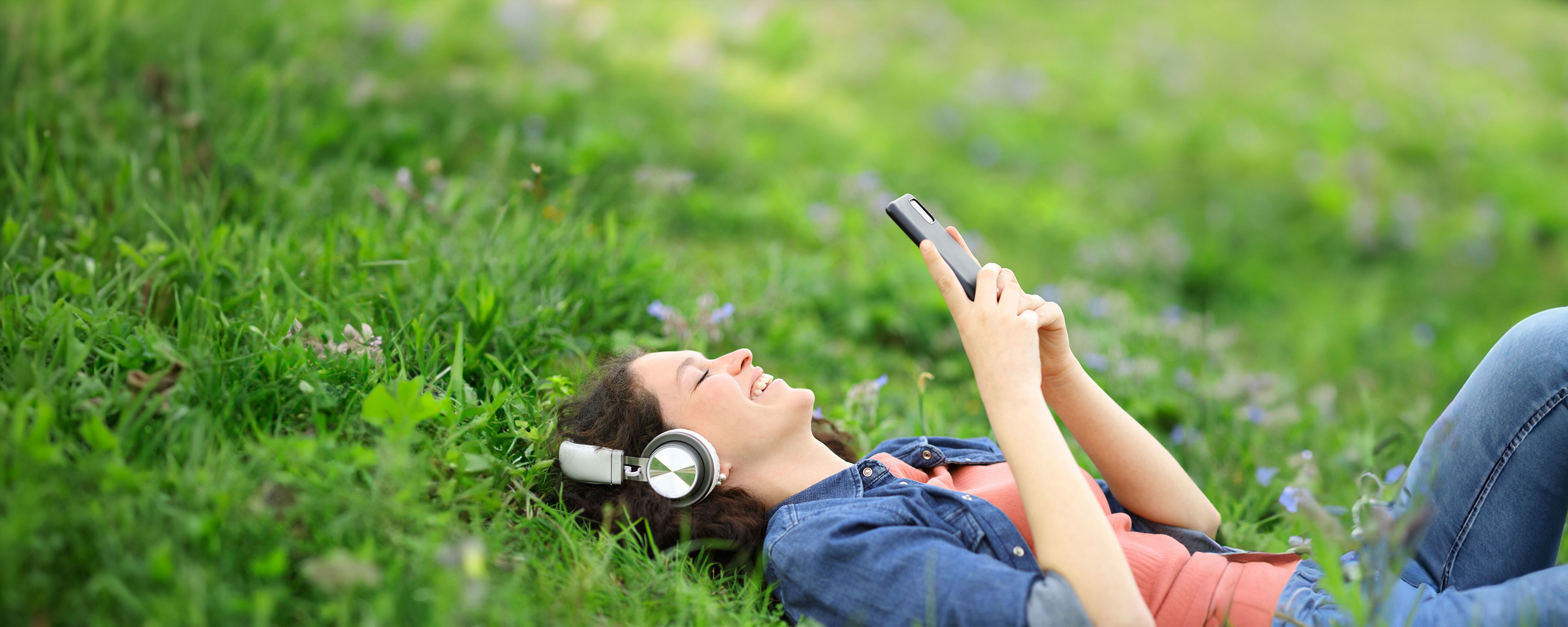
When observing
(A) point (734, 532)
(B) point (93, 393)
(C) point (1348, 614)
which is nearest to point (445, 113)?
(B) point (93, 393)

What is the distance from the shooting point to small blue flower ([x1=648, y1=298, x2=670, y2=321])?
9.35 ft

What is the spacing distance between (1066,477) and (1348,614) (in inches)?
22.4

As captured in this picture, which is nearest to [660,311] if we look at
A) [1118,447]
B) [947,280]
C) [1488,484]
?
[947,280]

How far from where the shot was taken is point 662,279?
3.25 m

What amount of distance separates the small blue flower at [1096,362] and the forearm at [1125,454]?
1.31 metres

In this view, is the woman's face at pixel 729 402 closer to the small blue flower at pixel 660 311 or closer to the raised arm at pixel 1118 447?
the raised arm at pixel 1118 447

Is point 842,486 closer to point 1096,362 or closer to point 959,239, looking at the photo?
point 959,239

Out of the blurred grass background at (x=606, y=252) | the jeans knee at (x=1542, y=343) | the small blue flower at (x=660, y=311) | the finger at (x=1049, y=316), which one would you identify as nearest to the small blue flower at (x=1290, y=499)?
the blurred grass background at (x=606, y=252)

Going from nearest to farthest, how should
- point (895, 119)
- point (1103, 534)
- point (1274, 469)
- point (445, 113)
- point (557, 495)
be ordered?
point (1103, 534), point (557, 495), point (1274, 469), point (445, 113), point (895, 119)

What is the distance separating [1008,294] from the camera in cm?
189

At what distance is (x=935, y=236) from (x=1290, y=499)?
51.4 inches

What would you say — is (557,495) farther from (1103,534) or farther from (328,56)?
(328,56)

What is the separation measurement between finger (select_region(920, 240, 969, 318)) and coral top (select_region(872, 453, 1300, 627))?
1.18 ft

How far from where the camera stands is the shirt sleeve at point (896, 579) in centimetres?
163
